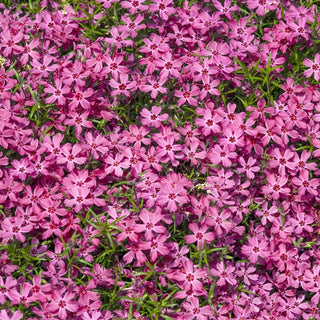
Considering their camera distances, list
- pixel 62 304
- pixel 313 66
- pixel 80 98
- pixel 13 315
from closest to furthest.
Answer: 1. pixel 13 315
2. pixel 62 304
3. pixel 80 98
4. pixel 313 66

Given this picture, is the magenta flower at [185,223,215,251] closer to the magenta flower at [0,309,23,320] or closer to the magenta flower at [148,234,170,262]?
the magenta flower at [148,234,170,262]

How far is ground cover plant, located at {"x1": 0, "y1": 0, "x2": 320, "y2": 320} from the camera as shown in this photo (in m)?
4.14

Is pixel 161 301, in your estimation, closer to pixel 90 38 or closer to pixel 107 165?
pixel 107 165

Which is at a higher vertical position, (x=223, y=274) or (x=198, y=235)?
(x=198, y=235)

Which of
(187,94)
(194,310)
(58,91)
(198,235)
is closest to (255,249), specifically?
(198,235)

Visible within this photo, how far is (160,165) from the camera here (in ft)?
14.6

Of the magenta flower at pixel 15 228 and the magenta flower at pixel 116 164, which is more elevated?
the magenta flower at pixel 116 164

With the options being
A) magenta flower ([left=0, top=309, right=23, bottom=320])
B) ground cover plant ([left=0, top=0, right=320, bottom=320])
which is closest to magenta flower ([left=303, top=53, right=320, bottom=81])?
ground cover plant ([left=0, top=0, right=320, bottom=320])

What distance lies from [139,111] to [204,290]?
1.91 meters

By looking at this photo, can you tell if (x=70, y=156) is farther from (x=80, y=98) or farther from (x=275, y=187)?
(x=275, y=187)

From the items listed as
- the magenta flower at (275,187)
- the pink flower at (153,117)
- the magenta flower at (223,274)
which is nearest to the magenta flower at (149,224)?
the magenta flower at (223,274)

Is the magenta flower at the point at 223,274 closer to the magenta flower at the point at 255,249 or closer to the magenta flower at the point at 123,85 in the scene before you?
the magenta flower at the point at 255,249

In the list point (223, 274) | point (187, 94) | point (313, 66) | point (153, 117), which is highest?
point (313, 66)

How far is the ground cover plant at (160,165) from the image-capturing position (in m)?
4.14
